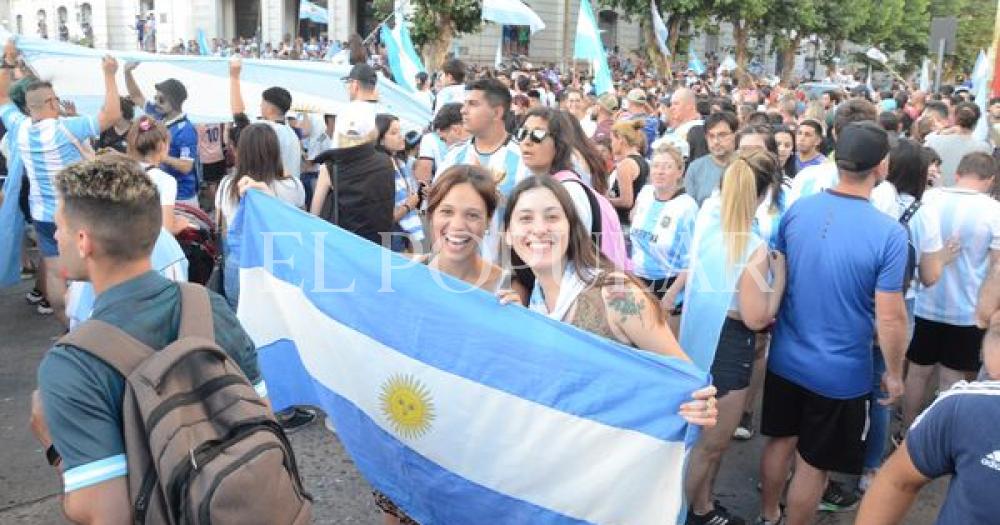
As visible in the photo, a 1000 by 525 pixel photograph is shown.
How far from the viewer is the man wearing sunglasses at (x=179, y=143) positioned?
6.36 m

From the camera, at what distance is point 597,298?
282cm

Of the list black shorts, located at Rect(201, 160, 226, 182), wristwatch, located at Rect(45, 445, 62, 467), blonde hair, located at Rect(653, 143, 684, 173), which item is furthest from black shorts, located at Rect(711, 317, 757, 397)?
black shorts, located at Rect(201, 160, 226, 182)

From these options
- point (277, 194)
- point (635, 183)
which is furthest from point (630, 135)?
point (277, 194)

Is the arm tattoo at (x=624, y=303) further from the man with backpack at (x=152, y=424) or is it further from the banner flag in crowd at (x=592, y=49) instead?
the banner flag in crowd at (x=592, y=49)

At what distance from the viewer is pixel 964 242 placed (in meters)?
4.69

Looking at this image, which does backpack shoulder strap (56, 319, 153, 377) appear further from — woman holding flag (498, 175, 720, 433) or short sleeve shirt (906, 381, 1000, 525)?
short sleeve shirt (906, 381, 1000, 525)

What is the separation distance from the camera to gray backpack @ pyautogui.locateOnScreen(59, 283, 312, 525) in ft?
5.85

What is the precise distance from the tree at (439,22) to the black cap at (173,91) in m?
15.1

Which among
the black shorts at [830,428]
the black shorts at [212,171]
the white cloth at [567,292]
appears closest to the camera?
the white cloth at [567,292]

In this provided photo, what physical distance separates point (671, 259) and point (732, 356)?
1124 millimetres

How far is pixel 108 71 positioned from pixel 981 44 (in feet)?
204

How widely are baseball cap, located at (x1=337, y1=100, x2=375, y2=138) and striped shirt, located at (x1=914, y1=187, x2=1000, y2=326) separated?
324 centimetres

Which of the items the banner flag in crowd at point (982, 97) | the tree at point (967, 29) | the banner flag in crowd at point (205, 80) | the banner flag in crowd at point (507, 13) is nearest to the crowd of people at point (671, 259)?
the banner flag in crowd at point (205, 80)

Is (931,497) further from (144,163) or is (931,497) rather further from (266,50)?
(266,50)
